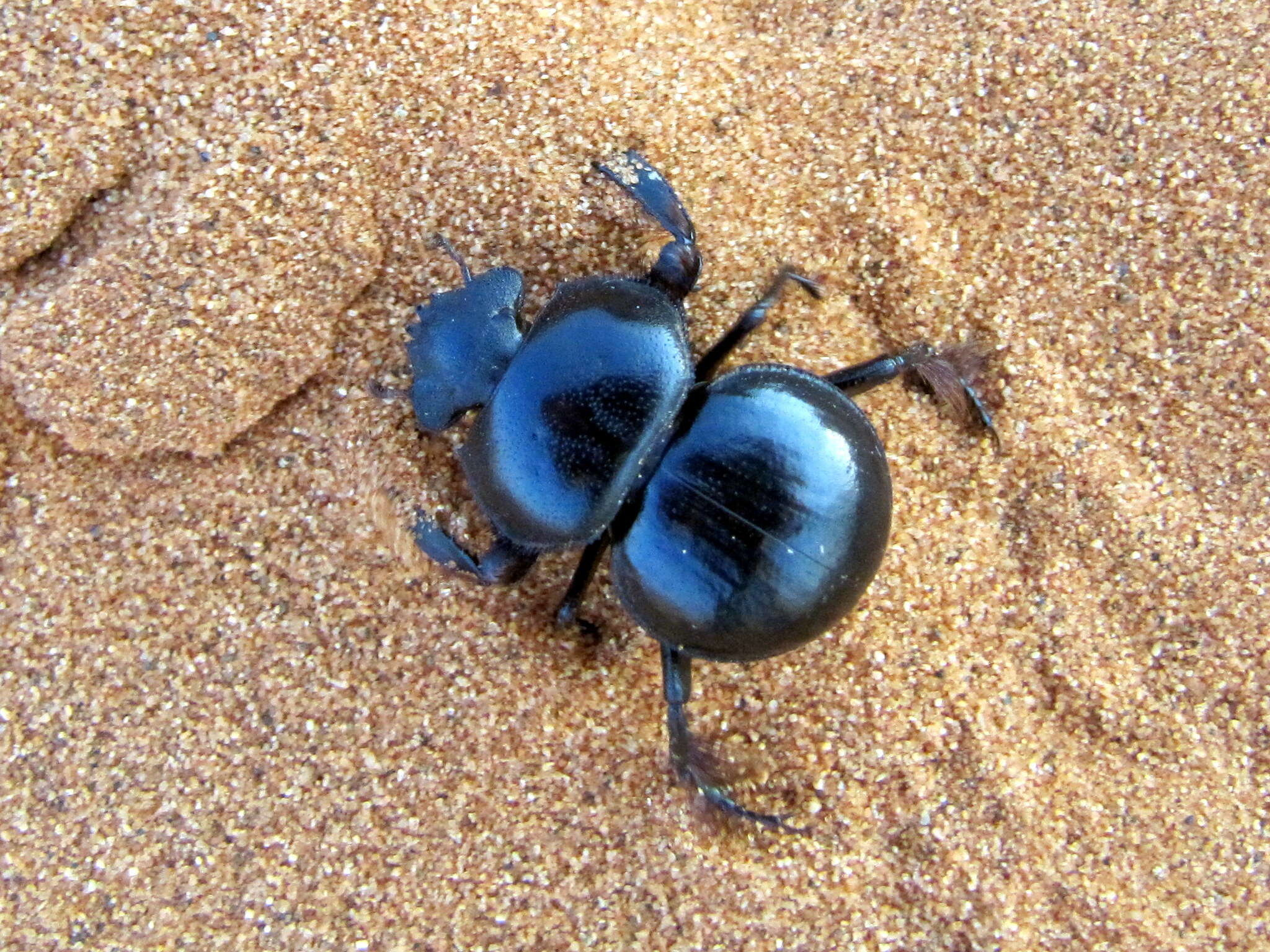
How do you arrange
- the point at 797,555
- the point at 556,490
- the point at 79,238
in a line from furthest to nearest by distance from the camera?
the point at 79,238, the point at 556,490, the point at 797,555

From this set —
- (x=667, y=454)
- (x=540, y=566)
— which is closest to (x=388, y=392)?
(x=540, y=566)

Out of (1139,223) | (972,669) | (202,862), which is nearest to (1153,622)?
(972,669)

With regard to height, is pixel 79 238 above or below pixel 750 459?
below

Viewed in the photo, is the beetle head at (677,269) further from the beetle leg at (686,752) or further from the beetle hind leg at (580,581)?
the beetle leg at (686,752)

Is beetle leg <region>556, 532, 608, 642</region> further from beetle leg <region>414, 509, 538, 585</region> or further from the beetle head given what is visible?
the beetle head

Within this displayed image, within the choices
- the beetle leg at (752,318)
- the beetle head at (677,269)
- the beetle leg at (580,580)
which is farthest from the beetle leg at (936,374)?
the beetle leg at (580,580)

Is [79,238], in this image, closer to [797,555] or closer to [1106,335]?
[797,555]
